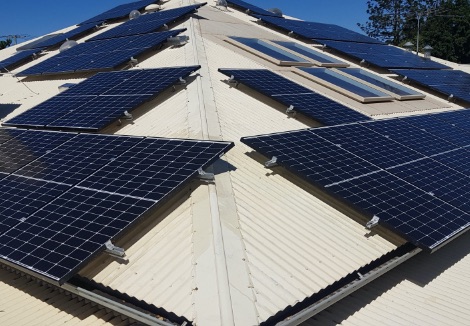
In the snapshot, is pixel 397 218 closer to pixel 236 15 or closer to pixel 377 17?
pixel 236 15

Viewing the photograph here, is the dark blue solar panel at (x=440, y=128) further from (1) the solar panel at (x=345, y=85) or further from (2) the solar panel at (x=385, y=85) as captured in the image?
(2) the solar panel at (x=385, y=85)

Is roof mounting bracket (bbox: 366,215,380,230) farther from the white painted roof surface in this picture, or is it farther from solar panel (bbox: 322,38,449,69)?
solar panel (bbox: 322,38,449,69)

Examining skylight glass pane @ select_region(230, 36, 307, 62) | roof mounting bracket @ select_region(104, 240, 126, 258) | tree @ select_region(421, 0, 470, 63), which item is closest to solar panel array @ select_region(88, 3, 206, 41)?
skylight glass pane @ select_region(230, 36, 307, 62)

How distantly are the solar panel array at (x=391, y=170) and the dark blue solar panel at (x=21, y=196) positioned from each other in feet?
15.4

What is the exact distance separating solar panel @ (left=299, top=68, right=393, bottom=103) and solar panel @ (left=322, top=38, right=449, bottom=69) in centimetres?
603

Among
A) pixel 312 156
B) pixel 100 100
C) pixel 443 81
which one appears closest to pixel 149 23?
pixel 100 100

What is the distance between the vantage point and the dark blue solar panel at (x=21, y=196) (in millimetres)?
8812

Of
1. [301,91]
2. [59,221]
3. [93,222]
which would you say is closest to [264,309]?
[93,222]

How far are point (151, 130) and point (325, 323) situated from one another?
7930mm

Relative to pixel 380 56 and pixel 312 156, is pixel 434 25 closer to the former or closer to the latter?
pixel 380 56

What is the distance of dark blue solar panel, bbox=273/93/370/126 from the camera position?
48.5 feet

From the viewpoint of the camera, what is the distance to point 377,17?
289 feet

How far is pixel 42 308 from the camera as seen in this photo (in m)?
8.05

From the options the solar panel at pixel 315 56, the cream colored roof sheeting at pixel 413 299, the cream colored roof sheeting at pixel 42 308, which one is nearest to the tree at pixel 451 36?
the solar panel at pixel 315 56
